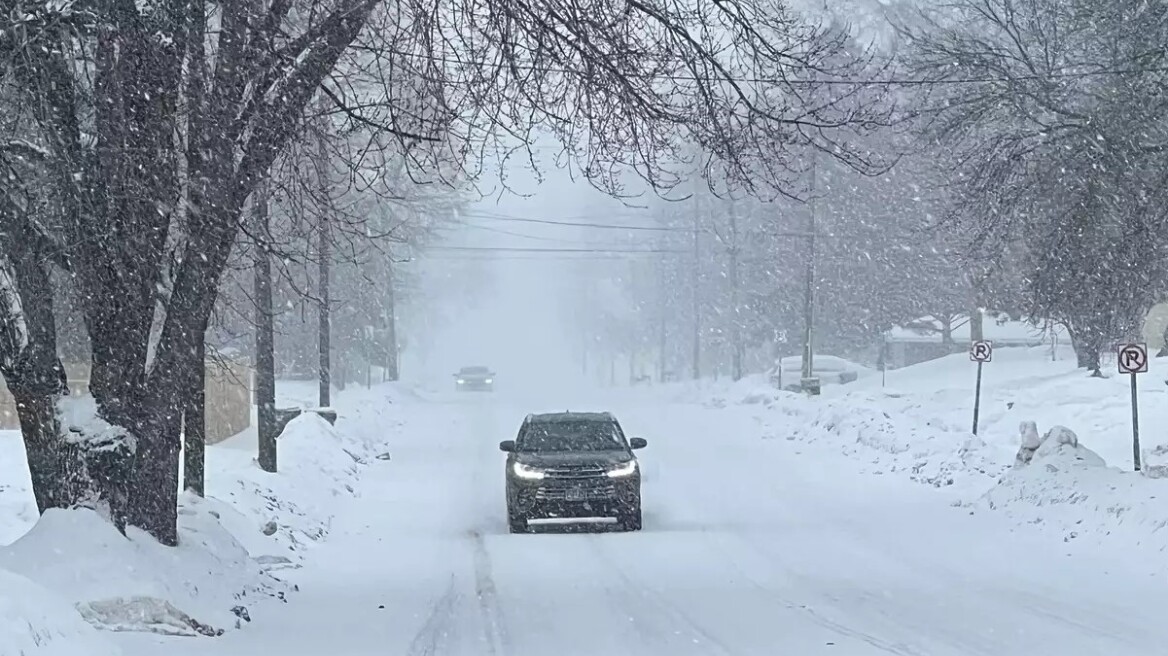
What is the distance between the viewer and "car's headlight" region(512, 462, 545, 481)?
18953 millimetres

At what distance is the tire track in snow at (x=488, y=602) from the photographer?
1087 cm

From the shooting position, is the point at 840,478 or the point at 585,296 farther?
the point at 585,296

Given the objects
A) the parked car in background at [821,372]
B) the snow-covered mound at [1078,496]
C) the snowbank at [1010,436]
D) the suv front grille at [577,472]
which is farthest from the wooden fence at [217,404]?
the parked car in background at [821,372]

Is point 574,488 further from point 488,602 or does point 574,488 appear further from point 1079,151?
point 1079,151

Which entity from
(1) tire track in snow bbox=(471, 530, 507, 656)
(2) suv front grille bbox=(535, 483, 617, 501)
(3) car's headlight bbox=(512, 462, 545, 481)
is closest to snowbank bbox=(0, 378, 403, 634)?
(1) tire track in snow bbox=(471, 530, 507, 656)

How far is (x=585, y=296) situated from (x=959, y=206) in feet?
388

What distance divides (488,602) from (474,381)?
66.2 meters

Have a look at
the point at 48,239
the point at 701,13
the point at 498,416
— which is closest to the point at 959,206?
the point at 701,13

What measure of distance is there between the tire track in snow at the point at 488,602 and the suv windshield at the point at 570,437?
2.41m

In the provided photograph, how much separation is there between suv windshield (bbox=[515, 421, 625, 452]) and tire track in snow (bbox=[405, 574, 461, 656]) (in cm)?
645

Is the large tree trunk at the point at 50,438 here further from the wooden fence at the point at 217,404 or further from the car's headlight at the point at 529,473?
the wooden fence at the point at 217,404

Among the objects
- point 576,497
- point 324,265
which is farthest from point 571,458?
point 324,265

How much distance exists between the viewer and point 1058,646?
1029 centimetres

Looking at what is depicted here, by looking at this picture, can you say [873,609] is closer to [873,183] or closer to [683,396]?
[873,183]
